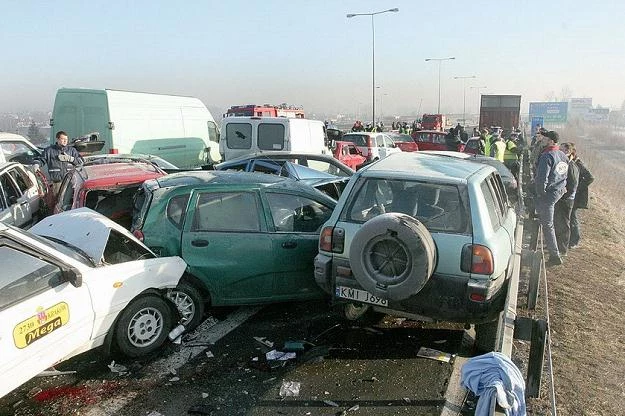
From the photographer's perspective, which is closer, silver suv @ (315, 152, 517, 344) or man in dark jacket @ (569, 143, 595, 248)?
silver suv @ (315, 152, 517, 344)

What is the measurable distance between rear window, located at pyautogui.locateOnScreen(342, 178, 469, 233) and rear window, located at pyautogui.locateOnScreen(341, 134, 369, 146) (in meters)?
14.0

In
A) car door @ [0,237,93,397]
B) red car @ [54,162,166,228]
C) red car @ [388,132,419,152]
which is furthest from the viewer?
red car @ [388,132,419,152]

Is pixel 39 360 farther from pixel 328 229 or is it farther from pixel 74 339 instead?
pixel 328 229

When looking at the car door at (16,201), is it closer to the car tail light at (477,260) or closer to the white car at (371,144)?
the car tail light at (477,260)

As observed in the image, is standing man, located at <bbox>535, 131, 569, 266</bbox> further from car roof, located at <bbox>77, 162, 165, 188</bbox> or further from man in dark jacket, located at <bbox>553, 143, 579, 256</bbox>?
car roof, located at <bbox>77, 162, 165, 188</bbox>

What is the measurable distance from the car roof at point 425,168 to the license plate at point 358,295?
1.13 m

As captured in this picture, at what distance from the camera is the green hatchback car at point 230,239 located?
5285 millimetres

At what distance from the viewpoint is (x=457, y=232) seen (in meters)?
4.40

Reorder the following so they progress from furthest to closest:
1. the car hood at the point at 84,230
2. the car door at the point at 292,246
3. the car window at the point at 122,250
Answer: the car door at the point at 292,246 < the car window at the point at 122,250 < the car hood at the point at 84,230

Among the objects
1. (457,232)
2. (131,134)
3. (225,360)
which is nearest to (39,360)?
(225,360)

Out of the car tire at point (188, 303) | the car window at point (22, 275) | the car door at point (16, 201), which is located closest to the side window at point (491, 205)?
the car tire at point (188, 303)

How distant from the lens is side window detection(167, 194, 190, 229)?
536 centimetres

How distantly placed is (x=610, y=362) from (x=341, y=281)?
2953mm

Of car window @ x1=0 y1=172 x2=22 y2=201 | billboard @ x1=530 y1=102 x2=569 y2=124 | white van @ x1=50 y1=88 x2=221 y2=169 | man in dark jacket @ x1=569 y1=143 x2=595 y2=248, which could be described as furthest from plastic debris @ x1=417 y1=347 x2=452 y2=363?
billboard @ x1=530 y1=102 x2=569 y2=124
